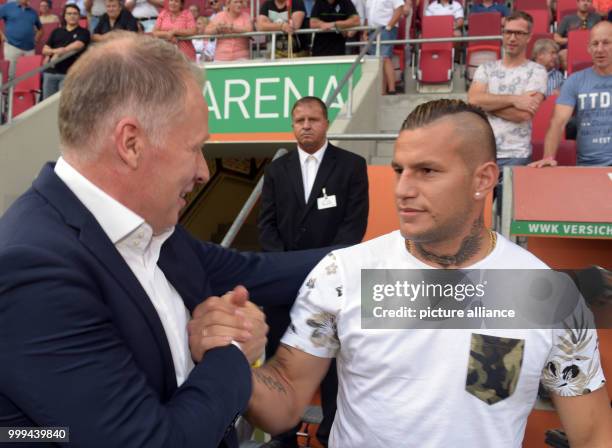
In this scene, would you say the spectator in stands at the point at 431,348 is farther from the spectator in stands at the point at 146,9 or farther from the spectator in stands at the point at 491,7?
the spectator in stands at the point at 146,9

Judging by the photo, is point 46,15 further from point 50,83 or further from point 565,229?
point 565,229

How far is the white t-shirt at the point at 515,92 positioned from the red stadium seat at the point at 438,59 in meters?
3.53

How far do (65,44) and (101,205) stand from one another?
887 centimetres

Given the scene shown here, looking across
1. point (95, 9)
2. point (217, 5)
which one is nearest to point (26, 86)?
point (95, 9)

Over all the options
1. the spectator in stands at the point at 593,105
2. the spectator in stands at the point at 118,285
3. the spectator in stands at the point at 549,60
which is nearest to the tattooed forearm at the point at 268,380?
the spectator in stands at the point at 118,285

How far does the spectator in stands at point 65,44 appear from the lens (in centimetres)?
897

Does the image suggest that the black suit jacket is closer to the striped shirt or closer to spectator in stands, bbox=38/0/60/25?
the striped shirt

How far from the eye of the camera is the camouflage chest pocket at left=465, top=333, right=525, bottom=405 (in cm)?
155

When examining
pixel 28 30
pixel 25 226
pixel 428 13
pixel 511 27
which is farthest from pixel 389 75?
pixel 25 226

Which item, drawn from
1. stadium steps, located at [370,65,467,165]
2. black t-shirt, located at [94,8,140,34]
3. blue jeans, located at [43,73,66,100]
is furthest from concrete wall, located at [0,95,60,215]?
stadium steps, located at [370,65,467,165]

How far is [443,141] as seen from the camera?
172 cm

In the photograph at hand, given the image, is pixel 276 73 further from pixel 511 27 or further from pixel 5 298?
pixel 5 298

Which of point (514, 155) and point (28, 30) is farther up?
point (28, 30)

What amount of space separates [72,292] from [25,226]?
15cm
